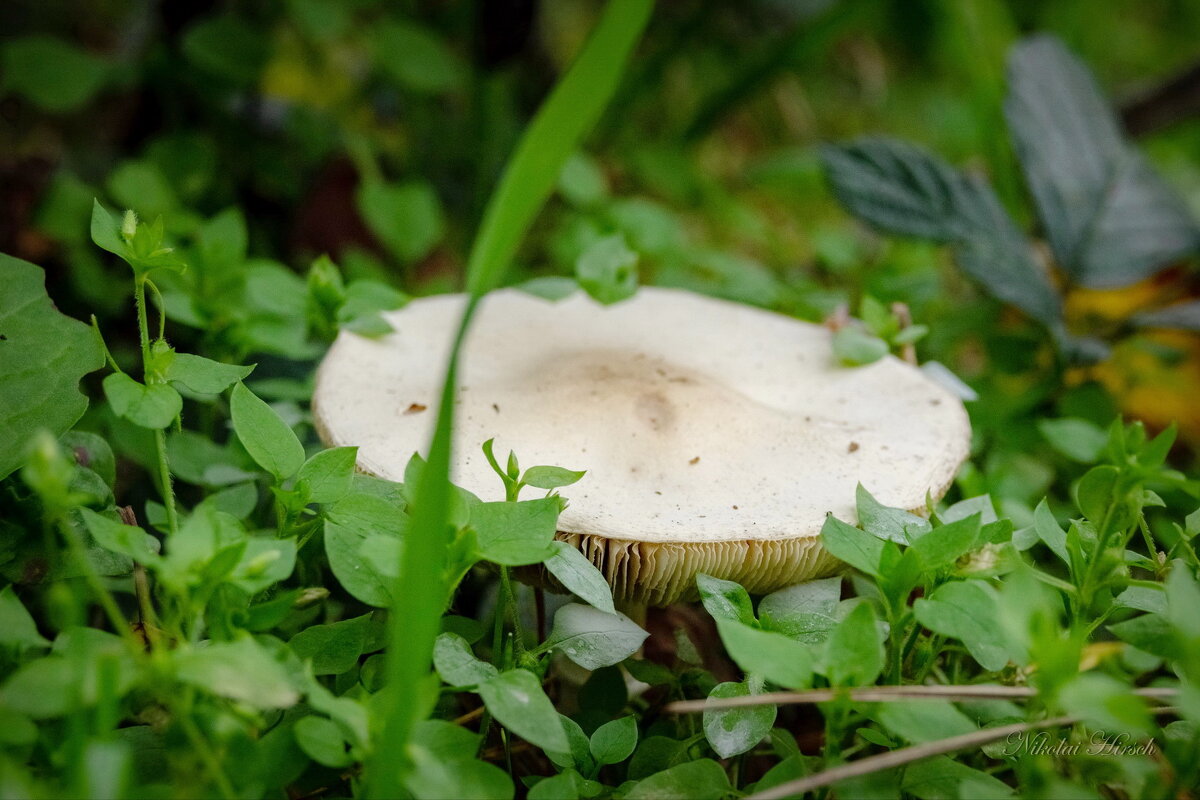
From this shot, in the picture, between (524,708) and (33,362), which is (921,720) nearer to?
(524,708)

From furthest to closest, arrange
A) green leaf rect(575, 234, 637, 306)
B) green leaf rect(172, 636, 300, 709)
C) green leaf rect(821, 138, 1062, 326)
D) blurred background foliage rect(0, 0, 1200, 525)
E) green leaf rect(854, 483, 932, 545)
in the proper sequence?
green leaf rect(821, 138, 1062, 326)
blurred background foliage rect(0, 0, 1200, 525)
green leaf rect(575, 234, 637, 306)
green leaf rect(854, 483, 932, 545)
green leaf rect(172, 636, 300, 709)

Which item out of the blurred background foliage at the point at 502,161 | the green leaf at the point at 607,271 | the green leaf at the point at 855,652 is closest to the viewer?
the green leaf at the point at 855,652

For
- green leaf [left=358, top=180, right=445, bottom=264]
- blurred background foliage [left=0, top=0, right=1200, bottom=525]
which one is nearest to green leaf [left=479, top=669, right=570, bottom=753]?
blurred background foliage [left=0, top=0, right=1200, bottom=525]

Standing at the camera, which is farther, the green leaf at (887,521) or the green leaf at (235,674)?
the green leaf at (887,521)

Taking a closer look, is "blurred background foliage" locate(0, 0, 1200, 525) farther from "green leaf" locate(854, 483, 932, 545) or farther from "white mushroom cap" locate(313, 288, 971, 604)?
"green leaf" locate(854, 483, 932, 545)

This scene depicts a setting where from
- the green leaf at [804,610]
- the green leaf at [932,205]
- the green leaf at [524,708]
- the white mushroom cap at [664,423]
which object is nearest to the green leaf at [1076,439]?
the white mushroom cap at [664,423]

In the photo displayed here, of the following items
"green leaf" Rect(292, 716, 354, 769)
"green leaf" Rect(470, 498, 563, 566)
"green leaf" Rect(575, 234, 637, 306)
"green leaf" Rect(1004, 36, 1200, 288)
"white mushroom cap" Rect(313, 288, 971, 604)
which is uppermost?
"green leaf" Rect(1004, 36, 1200, 288)

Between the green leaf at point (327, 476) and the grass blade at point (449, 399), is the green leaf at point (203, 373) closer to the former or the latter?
the green leaf at point (327, 476)
